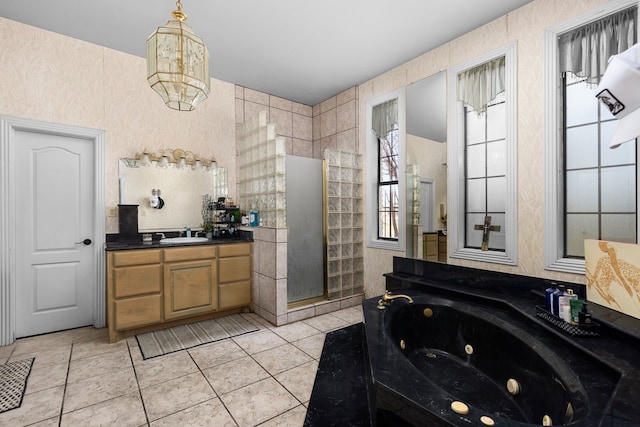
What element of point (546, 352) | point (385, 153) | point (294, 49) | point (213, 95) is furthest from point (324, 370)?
point (213, 95)

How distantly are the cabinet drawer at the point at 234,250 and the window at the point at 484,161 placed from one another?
2.17 meters

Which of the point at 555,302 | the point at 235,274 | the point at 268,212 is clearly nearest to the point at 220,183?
the point at 268,212

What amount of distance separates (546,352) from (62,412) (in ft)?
8.87

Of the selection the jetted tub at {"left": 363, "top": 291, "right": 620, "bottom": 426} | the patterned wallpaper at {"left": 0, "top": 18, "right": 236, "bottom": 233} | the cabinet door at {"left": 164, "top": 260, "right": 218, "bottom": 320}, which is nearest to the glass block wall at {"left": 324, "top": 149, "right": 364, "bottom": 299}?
the jetted tub at {"left": 363, "top": 291, "right": 620, "bottom": 426}

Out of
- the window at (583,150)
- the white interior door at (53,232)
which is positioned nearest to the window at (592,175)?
the window at (583,150)

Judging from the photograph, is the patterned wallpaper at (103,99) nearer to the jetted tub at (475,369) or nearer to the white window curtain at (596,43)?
the jetted tub at (475,369)

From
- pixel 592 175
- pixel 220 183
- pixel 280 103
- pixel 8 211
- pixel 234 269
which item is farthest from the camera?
pixel 280 103

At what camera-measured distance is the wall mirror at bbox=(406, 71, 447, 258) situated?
9.64ft

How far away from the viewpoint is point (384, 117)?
141 inches

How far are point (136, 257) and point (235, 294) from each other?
3.53 feet

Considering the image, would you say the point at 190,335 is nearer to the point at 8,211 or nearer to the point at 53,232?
the point at 53,232

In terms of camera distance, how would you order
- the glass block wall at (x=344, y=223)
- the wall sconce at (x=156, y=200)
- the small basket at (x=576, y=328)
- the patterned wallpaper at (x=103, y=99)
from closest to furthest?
the small basket at (x=576, y=328) → the patterned wallpaper at (x=103, y=99) → the wall sconce at (x=156, y=200) → the glass block wall at (x=344, y=223)

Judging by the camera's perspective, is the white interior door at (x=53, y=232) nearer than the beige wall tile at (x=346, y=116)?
Yes

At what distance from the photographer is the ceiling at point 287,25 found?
240 centimetres
